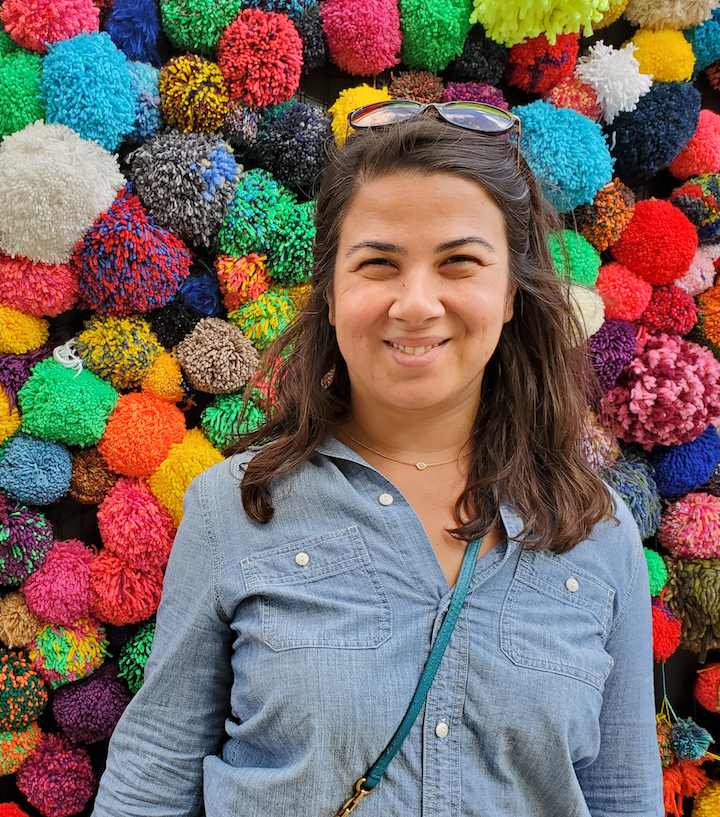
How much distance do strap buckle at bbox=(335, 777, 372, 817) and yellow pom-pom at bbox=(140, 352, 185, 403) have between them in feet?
2.29

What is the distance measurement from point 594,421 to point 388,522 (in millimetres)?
667

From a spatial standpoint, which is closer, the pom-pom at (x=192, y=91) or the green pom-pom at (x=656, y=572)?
the pom-pom at (x=192, y=91)

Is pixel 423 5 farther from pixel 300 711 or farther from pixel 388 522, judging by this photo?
pixel 300 711

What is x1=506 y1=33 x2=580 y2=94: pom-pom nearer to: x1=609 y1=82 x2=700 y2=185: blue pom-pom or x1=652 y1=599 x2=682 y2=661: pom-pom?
x1=609 y1=82 x2=700 y2=185: blue pom-pom

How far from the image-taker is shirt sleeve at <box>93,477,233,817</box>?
748 mm

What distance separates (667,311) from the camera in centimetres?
130

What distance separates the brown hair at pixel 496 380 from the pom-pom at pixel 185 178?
282 mm

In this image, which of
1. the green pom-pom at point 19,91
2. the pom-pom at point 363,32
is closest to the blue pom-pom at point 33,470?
the green pom-pom at point 19,91

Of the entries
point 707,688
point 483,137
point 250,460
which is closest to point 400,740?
point 250,460

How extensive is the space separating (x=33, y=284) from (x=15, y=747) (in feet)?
2.63

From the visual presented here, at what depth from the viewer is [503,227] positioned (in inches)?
30.0

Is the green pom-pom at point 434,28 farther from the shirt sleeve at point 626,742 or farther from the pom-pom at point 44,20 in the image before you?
the shirt sleeve at point 626,742

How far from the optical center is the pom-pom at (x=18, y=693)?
1.11 m

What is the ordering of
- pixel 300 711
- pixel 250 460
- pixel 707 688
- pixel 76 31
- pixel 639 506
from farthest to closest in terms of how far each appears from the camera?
pixel 707 688, pixel 639 506, pixel 76 31, pixel 250 460, pixel 300 711
